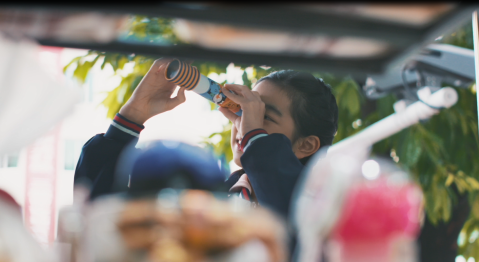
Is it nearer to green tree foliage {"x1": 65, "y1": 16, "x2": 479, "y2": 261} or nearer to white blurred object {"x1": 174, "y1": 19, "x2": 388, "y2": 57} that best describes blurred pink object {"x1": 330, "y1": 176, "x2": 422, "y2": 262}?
white blurred object {"x1": 174, "y1": 19, "x2": 388, "y2": 57}

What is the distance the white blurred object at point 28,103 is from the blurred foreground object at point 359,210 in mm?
188

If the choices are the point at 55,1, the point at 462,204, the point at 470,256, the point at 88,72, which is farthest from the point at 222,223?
the point at 470,256

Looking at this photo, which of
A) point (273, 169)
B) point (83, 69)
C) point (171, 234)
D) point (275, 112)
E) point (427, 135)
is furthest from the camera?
point (83, 69)

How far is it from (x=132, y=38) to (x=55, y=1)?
91 mm

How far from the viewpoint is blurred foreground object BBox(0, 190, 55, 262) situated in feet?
0.87

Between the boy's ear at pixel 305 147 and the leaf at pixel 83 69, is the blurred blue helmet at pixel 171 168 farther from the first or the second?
the leaf at pixel 83 69

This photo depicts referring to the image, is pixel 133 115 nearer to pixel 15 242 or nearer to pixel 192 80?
pixel 192 80

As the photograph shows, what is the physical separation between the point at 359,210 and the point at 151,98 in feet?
2.49

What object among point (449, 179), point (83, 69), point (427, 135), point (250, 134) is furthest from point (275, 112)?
point (83, 69)

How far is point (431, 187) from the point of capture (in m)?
1.80

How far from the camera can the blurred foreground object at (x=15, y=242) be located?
266 mm

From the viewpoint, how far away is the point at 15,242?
269 millimetres

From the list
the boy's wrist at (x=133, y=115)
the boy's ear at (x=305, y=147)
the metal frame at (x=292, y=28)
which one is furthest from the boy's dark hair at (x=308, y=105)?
the metal frame at (x=292, y=28)

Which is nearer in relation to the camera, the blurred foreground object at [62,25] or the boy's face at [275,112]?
the blurred foreground object at [62,25]
